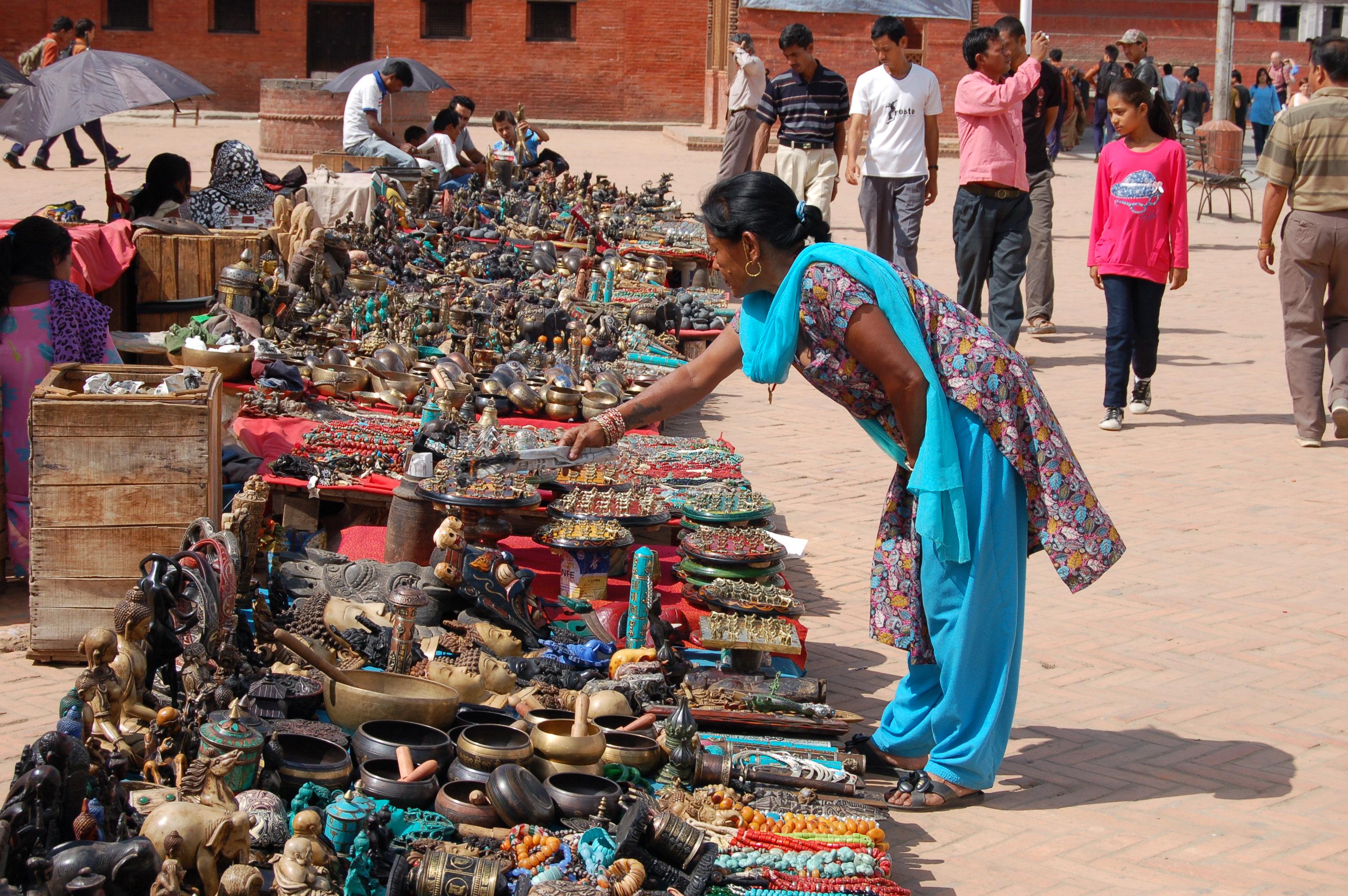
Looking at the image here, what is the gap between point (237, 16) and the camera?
28.3m

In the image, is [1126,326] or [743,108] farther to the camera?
[743,108]

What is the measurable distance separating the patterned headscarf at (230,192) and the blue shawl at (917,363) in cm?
584

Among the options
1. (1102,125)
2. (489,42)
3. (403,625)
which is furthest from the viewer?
(489,42)

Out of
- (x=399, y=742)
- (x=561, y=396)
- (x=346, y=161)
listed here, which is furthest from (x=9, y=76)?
(x=399, y=742)

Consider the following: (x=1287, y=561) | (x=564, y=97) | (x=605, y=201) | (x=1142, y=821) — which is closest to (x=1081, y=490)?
(x=1142, y=821)

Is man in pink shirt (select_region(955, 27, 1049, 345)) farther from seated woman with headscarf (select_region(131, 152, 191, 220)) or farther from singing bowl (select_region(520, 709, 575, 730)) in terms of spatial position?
singing bowl (select_region(520, 709, 575, 730))

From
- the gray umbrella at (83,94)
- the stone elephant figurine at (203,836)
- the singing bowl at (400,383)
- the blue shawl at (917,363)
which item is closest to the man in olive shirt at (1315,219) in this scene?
the singing bowl at (400,383)

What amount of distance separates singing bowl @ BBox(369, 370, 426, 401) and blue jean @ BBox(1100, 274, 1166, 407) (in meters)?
3.71

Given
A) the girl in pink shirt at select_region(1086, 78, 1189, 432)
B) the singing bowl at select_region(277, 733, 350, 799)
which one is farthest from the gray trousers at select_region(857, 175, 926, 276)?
the singing bowl at select_region(277, 733, 350, 799)

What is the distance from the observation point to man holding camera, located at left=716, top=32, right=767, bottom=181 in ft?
38.6

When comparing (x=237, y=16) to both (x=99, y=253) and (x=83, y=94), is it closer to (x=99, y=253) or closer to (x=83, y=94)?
(x=83, y=94)

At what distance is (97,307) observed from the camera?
5.10 m

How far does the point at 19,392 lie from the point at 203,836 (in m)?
2.83

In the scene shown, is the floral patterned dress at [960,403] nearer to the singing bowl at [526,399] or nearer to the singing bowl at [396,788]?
the singing bowl at [396,788]
